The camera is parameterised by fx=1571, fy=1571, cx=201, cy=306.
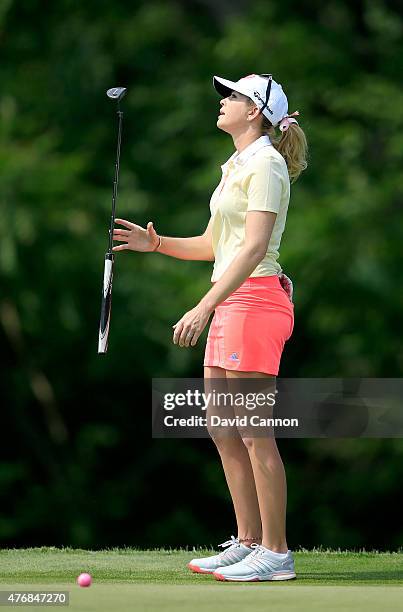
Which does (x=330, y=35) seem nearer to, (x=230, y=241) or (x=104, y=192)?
(x=104, y=192)

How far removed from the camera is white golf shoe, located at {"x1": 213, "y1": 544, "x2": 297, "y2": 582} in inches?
154

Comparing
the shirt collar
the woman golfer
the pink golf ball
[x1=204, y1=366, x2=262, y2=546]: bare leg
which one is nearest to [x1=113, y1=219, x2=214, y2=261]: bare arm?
the woman golfer

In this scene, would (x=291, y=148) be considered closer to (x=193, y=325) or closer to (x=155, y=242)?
(x=155, y=242)

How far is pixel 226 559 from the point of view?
4.07m

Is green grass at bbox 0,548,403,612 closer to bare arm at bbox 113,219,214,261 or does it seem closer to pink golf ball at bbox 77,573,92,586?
pink golf ball at bbox 77,573,92,586

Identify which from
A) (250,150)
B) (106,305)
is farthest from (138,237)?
(250,150)

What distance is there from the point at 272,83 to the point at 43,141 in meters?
6.22

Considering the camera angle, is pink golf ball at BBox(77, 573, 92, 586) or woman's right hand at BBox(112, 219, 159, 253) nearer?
pink golf ball at BBox(77, 573, 92, 586)

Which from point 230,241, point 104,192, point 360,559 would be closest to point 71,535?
point 104,192

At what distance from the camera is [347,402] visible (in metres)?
8.57

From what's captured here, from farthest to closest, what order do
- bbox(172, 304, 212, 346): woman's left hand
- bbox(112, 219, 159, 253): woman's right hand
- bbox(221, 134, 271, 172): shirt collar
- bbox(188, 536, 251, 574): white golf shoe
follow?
bbox(112, 219, 159, 253): woman's right hand
bbox(188, 536, 251, 574): white golf shoe
bbox(221, 134, 271, 172): shirt collar
bbox(172, 304, 212, 346): woman's left hand

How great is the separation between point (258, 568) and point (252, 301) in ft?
2.18

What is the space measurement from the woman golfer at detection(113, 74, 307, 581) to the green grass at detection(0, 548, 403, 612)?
14 centimetres

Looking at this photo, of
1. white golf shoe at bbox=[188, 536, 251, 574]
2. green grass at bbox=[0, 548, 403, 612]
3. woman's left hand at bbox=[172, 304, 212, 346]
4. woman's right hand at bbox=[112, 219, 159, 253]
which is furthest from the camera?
woman's right hand at bbox=[112, 219, 159, 253]
